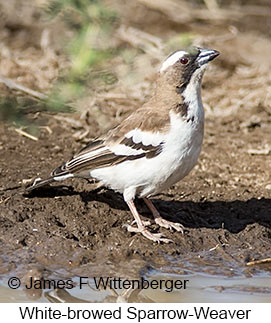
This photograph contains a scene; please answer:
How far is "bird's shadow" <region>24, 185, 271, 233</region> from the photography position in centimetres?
626

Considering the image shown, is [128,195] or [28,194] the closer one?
[128,195]

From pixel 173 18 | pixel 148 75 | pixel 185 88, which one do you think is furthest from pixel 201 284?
pixel 173 18

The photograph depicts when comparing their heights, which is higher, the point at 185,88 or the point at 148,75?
the point at 185,88

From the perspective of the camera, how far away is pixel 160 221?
6.03m

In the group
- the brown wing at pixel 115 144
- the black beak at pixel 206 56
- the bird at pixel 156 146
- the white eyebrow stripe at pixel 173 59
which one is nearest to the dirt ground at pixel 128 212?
the bird at pixel 156 146

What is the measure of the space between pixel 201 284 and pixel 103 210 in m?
1.14

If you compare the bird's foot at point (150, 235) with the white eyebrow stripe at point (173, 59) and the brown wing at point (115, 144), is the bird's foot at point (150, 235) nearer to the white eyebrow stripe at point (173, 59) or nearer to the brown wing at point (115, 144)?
the brown wing at point (115, 144)

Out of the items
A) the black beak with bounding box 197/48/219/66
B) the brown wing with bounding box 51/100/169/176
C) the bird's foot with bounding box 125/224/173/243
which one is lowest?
the bird's foot with bounding box 125/224/173/243

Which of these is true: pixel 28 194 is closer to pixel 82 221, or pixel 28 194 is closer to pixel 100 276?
pixel 82 221

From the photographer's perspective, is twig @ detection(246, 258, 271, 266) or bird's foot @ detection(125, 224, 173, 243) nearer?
twig @ detection(246, 258, 271, 266)

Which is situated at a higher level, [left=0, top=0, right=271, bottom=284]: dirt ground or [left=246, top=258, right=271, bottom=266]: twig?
[left=246, top=258, right=271, bottom=266]: twig

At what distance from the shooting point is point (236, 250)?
231 inches

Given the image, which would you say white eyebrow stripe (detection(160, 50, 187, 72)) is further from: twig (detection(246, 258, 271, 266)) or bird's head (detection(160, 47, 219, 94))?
twig (detection(246, 258, 271, 266))

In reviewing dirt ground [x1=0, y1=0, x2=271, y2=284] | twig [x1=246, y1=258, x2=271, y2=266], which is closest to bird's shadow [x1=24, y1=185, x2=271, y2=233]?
dirt ground [x1=0, y1=0, x2=271, y2=284]
